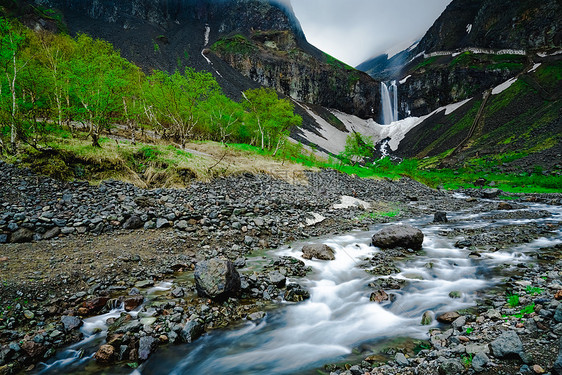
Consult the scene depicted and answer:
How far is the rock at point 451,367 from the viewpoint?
3355 mm

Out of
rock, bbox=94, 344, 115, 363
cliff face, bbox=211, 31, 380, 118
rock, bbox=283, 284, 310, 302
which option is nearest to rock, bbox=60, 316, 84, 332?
rock, bbox=94, 344, 115, 363

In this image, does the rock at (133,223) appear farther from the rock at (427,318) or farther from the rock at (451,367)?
the rock at (451,367)

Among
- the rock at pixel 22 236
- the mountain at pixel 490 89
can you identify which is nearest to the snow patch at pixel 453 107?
the mountain at pixel 490 89

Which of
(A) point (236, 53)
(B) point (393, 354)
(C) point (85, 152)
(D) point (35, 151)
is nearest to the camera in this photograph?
(B) point (393, 354)

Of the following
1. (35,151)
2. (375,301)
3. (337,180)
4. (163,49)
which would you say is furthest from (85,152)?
(163,49)

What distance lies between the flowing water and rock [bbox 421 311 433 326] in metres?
0.16

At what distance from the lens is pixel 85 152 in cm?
1207

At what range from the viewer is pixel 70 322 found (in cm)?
512

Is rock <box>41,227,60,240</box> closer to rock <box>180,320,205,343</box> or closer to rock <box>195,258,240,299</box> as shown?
rock <box>195,258,240,299</box>

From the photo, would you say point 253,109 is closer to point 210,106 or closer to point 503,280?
point 210,106

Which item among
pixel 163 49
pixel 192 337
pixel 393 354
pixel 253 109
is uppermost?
pixel 163 49

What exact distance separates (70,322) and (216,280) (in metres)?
2.98

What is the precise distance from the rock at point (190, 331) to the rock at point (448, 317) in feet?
17.5

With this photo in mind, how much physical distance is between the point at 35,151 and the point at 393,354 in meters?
14.8
